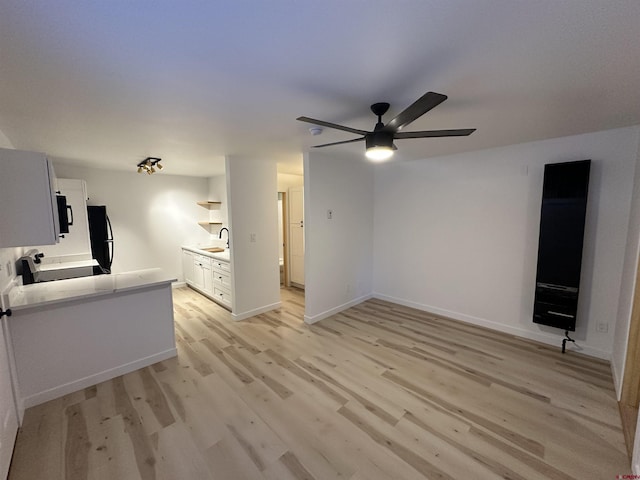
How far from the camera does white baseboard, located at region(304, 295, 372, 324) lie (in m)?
3.90

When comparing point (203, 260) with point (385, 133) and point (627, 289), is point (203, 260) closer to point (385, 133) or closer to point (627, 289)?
point (385, 133)

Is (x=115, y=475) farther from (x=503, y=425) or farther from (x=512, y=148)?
(x=512, y=148)

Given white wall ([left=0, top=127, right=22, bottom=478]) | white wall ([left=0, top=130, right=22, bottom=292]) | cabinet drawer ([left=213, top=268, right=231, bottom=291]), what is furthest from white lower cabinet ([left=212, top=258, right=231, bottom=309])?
white wall ([left=0, top=127, right=22, bottom=478])

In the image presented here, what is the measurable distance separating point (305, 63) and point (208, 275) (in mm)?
4274

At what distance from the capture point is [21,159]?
6.34 ft

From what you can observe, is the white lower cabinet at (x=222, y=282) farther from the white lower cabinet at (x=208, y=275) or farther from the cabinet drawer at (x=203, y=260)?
the cabinet drawer at (x=203, y=260)

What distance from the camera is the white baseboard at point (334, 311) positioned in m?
3.90

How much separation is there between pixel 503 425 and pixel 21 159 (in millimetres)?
4037

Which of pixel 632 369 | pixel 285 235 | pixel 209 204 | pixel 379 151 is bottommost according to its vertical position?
pixel 632 369

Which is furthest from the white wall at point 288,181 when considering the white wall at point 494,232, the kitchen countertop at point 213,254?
the kitchen countertop at point 213,254

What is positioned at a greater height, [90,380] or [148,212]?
[148,212]

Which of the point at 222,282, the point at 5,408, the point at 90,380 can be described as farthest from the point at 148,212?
the point at 5,408

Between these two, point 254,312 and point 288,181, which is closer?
point 254,312

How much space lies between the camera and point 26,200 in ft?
6.38
